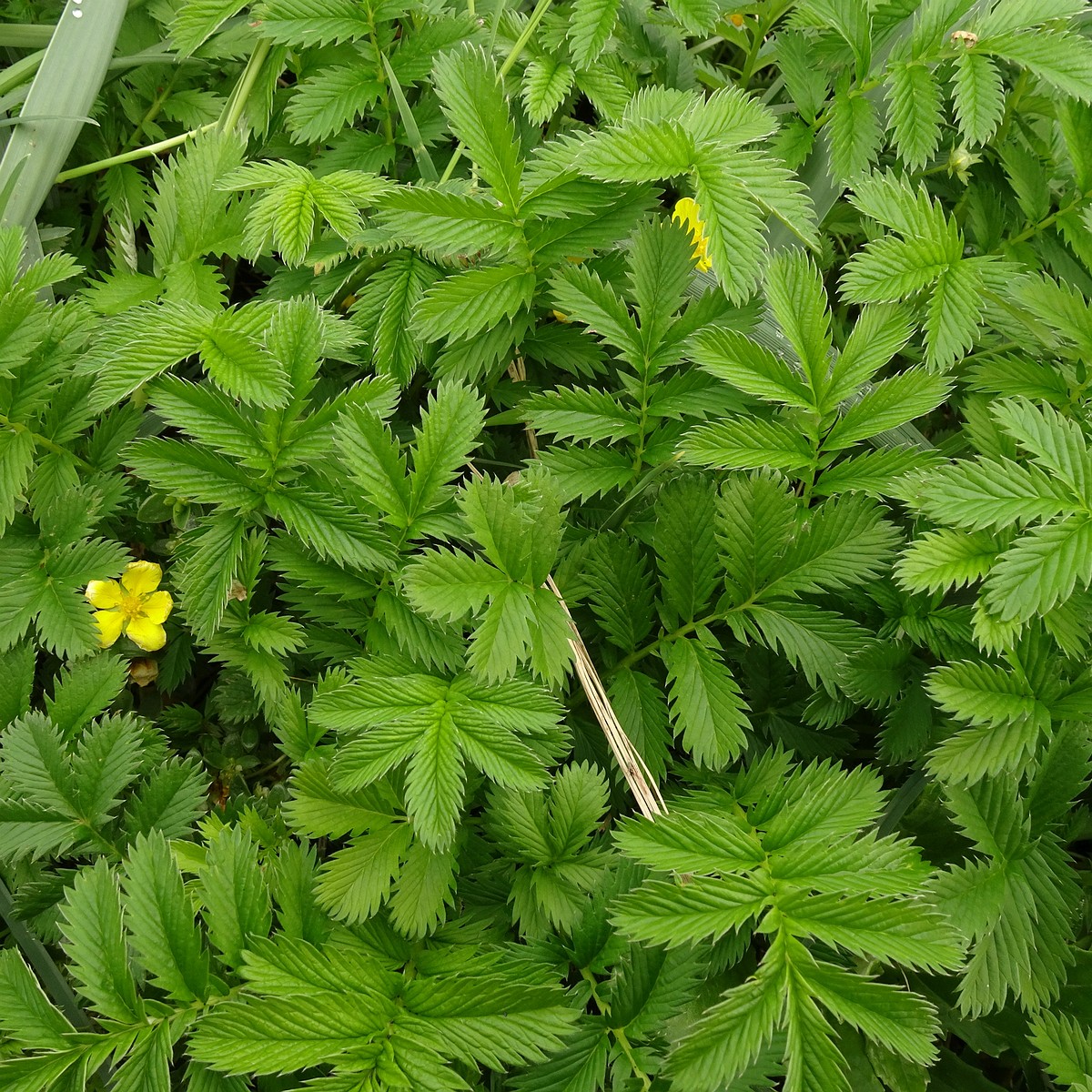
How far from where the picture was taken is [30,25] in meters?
1.91

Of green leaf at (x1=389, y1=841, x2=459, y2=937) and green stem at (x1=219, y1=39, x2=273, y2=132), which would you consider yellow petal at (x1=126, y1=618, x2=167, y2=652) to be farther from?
green stem at (x1=219, y1=39, x2=273, y2=132)

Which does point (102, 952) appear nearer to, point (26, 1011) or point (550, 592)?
point (26, 1011)

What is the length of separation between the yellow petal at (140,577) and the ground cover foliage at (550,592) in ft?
0.06

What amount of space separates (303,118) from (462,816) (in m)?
1.20

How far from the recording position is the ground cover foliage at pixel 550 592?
1156mm

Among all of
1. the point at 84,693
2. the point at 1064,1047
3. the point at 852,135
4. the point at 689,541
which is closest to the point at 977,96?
the point at 852,135

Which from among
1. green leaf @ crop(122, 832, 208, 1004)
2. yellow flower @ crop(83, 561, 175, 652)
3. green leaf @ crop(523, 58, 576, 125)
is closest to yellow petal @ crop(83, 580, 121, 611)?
yellow flower @ crop(83, 561, 175, 652)

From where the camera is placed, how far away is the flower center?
157cm

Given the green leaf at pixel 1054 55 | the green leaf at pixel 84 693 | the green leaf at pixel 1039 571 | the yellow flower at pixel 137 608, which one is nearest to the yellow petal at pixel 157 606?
the yellow flower at pixel 137 608

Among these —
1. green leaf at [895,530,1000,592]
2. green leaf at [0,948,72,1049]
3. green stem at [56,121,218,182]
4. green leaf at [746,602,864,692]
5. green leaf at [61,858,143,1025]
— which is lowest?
green leaf at [0,948,72,1049]

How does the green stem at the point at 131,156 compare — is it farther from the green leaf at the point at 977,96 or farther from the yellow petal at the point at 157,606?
the green leaf at the point at 977,96

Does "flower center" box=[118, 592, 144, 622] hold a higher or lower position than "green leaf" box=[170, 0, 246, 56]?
lower

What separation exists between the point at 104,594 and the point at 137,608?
6cm

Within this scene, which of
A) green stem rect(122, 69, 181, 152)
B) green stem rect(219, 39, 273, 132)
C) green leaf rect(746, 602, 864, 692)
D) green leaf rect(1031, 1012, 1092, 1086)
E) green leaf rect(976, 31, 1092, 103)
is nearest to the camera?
green leaf rect(1031, 1012, 1092, 1086)
